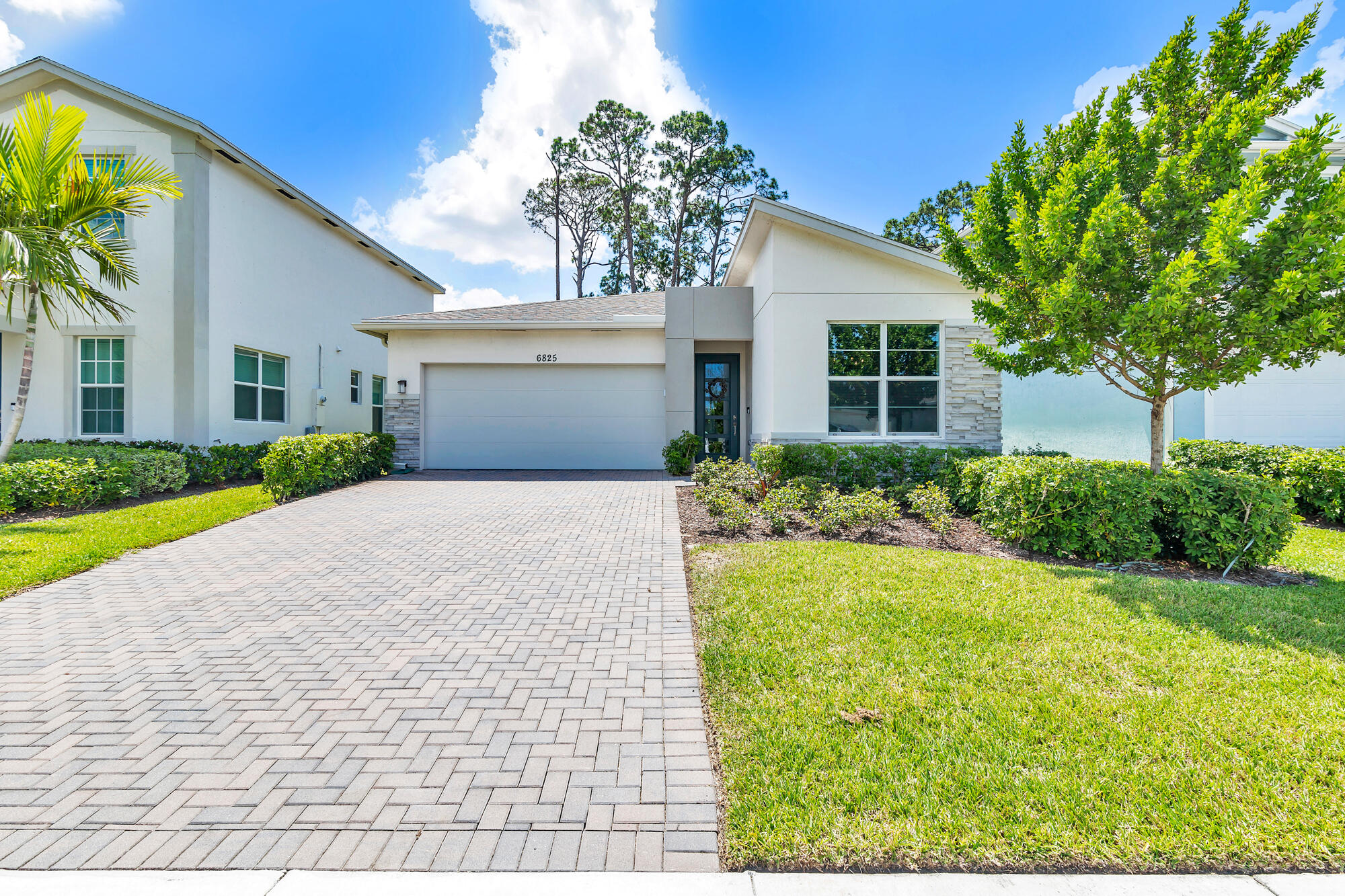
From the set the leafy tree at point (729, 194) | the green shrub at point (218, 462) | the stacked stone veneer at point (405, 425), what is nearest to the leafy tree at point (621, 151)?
the leafy tree at point (729, 194)

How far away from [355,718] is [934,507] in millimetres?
6414

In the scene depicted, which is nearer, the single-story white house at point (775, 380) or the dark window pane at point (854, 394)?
the single-story white house at point (775, 380)

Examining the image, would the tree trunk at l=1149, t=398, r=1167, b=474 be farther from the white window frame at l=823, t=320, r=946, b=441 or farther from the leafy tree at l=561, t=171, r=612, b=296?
the leafy tree at l=561, t=171, r=612, b=296

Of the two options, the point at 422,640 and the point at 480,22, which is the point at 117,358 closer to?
the point at 480,22

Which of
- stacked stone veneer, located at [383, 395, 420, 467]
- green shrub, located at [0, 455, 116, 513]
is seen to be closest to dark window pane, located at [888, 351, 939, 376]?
stacked stone veneer, located at [383, 395, 420, 467]

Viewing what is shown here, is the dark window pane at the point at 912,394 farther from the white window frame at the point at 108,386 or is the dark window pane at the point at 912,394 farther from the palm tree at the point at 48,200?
the white window frame at the point at 108,386

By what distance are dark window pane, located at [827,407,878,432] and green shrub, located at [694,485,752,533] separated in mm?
2538

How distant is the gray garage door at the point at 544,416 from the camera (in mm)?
14266

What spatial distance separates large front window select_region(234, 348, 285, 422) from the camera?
12.8 m

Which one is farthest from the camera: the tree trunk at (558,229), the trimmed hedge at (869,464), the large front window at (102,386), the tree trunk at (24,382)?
the tree trunk at (558,229)

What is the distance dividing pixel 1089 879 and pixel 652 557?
4473mm

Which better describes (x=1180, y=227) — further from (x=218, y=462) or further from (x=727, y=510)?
(x=218, y=462)

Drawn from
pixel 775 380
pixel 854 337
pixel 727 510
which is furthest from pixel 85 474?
pixel 854 337

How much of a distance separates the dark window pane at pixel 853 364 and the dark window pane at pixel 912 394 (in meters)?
0.42
